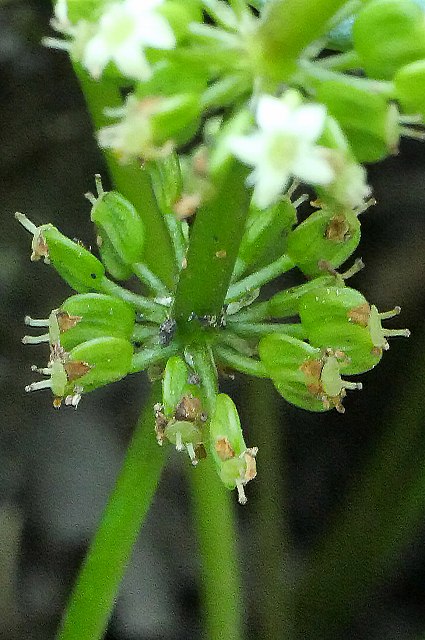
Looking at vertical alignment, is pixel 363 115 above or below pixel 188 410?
above

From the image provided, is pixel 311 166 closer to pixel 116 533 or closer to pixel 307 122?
pixel 307 122

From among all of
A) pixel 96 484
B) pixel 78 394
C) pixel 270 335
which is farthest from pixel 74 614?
pixel 96 484

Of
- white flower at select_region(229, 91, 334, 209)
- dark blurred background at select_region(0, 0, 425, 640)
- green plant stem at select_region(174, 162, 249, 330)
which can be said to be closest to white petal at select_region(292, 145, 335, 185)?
white flower at select_region(229, 91, 334, 209)

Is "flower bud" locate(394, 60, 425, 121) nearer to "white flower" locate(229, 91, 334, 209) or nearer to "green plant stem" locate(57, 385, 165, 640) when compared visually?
"white flower" locate(229, 91, 334, 209)

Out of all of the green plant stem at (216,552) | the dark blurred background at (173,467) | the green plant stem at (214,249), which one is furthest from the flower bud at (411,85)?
the dark blurred background at (173,467)

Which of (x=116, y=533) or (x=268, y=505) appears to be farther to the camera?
(x=268, y=505)

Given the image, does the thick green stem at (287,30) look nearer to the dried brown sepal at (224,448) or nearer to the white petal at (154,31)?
the white petal at (154,31)

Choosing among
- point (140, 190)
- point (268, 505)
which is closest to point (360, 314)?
point (140, 190)
